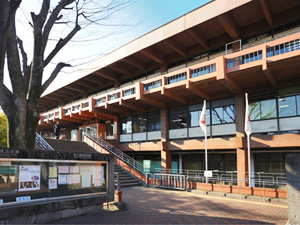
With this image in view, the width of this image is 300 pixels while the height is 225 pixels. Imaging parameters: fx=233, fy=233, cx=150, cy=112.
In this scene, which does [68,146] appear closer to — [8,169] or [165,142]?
[165,142]

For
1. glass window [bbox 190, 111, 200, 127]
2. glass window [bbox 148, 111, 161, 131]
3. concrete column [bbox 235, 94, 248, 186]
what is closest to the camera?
concrete column [bbox 235, 94, 248, 186]

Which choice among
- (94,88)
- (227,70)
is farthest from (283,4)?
(94,88)

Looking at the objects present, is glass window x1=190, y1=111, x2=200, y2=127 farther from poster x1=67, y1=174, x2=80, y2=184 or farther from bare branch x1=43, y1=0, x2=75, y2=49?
bare branch x1=43, y1=0, x2=75, y2=49

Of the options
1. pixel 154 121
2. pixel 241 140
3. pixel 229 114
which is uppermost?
pixel 229 114

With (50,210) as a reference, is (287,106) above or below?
above

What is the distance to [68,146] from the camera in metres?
18.6

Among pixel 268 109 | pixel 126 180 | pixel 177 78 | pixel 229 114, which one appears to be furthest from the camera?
pixel 177 78

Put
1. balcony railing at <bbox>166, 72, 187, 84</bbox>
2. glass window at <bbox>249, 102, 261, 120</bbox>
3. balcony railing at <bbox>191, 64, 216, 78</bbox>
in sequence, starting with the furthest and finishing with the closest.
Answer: balcony railing at <bbox>166, 72, 187, 84</bbox> < balcony railing at <bbox>191, 64, 216, 78</bbox> < glass window at <bbox>249, 102, 261, 120</bbox>

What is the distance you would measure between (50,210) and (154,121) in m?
14.4

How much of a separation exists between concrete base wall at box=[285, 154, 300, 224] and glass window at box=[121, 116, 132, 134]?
17266mm

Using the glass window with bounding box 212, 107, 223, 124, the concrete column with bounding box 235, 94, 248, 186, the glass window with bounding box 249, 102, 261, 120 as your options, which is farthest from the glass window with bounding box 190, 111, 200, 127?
the glass window with bounding box 249, 102, 261, 120

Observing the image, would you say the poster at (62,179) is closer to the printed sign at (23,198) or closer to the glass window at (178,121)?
the printed sign at (23,198)

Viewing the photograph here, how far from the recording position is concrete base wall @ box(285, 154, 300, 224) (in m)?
6.52

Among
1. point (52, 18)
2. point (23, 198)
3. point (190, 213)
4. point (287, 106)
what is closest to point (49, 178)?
point (23, 198)
